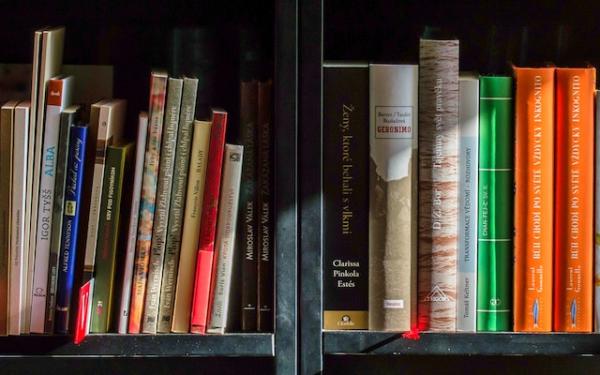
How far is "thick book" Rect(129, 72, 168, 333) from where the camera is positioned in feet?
3.70

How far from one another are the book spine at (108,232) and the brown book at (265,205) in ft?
0.59

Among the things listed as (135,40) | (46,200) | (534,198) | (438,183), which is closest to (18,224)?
(46,200)

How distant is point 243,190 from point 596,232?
465 mm

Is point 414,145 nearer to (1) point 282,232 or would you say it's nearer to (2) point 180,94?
(1) point 282,232

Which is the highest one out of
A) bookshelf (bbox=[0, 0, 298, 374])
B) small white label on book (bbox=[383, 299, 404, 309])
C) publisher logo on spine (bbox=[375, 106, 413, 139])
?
bookshelf (bbox=[0, 0, 298, 374])

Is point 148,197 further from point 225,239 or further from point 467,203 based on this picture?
point 467,203

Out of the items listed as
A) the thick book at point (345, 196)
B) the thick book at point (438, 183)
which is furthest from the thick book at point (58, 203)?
the thick book at point (438, 183)

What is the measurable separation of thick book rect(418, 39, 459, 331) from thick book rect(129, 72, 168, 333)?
334 mm

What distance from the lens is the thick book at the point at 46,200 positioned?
1.13m

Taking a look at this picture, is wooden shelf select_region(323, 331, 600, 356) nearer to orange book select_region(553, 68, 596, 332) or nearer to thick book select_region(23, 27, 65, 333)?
orange book select_region(553, 68, 596, 332)

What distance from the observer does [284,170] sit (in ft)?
3.70

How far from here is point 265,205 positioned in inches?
46.4

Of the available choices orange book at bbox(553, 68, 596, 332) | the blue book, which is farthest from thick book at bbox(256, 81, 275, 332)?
orange book at bbox(553, 68, 596, 332)

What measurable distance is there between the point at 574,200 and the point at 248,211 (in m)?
0.42
